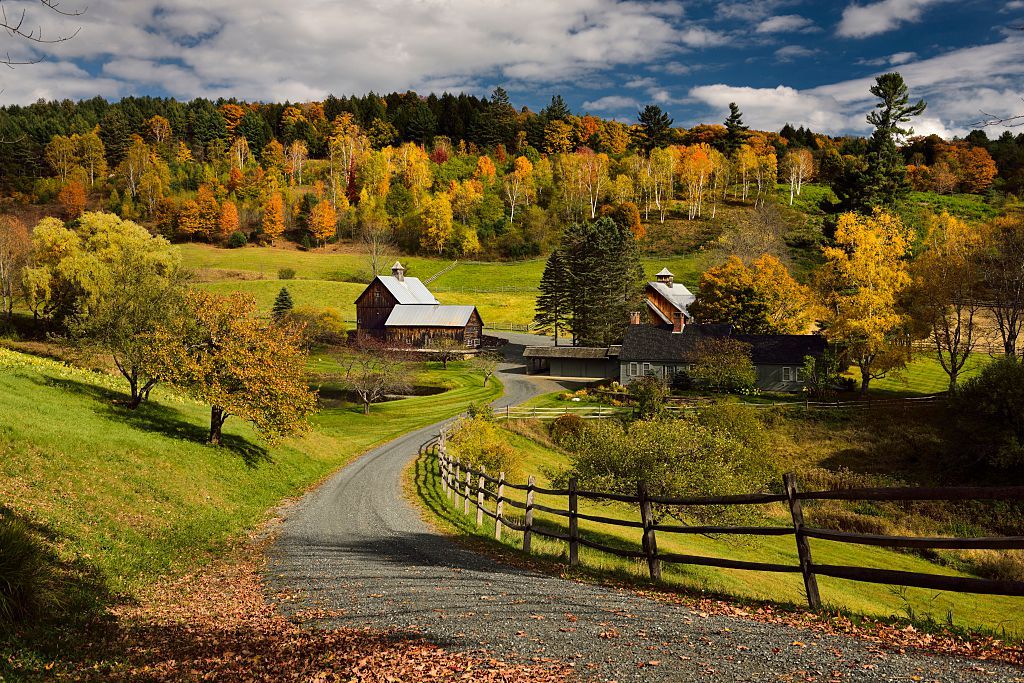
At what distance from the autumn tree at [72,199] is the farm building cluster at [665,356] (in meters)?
118

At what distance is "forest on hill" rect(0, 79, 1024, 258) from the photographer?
136 meters

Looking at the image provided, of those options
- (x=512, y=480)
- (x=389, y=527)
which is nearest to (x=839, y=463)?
(x=512, y=480)

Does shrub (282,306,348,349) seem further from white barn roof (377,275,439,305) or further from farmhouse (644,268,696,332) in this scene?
farmhouse (644,268,696,332)

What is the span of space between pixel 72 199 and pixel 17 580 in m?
162

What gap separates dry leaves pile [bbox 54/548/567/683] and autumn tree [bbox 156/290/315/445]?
16.0m

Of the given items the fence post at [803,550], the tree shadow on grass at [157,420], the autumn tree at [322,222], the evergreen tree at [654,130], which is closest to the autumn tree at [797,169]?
the evergreen tree at [654,130]

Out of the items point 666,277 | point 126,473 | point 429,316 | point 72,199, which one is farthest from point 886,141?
point 72,199

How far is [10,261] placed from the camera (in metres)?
55.4

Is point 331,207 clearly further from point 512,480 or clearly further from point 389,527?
point 389,527

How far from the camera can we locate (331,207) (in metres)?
145

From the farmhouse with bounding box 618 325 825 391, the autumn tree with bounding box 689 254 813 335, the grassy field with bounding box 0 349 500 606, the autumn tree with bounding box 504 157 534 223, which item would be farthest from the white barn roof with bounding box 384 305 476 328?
the autumn tree with bounding box 504 157 534 223

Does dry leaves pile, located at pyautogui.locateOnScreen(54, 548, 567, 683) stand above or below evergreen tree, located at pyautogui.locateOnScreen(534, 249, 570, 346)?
below

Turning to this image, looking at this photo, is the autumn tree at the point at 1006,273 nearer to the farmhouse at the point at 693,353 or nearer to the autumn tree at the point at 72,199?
the farmhouse at the point at 693,353

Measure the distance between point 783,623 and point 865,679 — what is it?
220 centimetres
